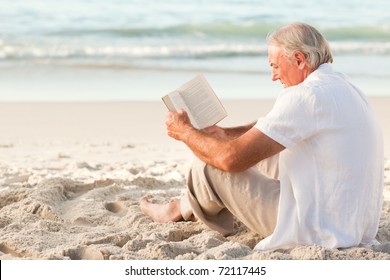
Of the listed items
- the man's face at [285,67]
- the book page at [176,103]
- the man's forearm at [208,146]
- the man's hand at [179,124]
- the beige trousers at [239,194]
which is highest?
the man's face at [285,67]

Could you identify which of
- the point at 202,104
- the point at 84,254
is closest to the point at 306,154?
the point at 202,104

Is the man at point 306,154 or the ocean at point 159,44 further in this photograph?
the ocean at point 159,44

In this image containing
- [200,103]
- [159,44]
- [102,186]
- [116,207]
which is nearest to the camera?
[200,103]

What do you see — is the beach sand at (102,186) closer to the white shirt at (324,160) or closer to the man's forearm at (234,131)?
the white shirt at (324,160)

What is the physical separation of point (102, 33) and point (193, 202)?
1184cm

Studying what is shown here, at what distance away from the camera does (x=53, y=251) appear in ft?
13.5

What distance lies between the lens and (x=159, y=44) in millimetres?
14836

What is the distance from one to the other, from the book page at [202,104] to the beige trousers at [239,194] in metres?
0.22

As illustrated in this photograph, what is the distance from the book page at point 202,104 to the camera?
428 centimetres

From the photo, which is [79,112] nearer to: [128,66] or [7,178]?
[7,178]

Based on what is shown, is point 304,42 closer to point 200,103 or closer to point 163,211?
point 200,103

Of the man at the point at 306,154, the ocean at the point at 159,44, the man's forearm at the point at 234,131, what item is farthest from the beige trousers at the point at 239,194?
the ocean at the point at 159,44

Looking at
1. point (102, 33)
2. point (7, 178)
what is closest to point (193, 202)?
point (7, 178)

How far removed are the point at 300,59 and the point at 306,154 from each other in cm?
43
